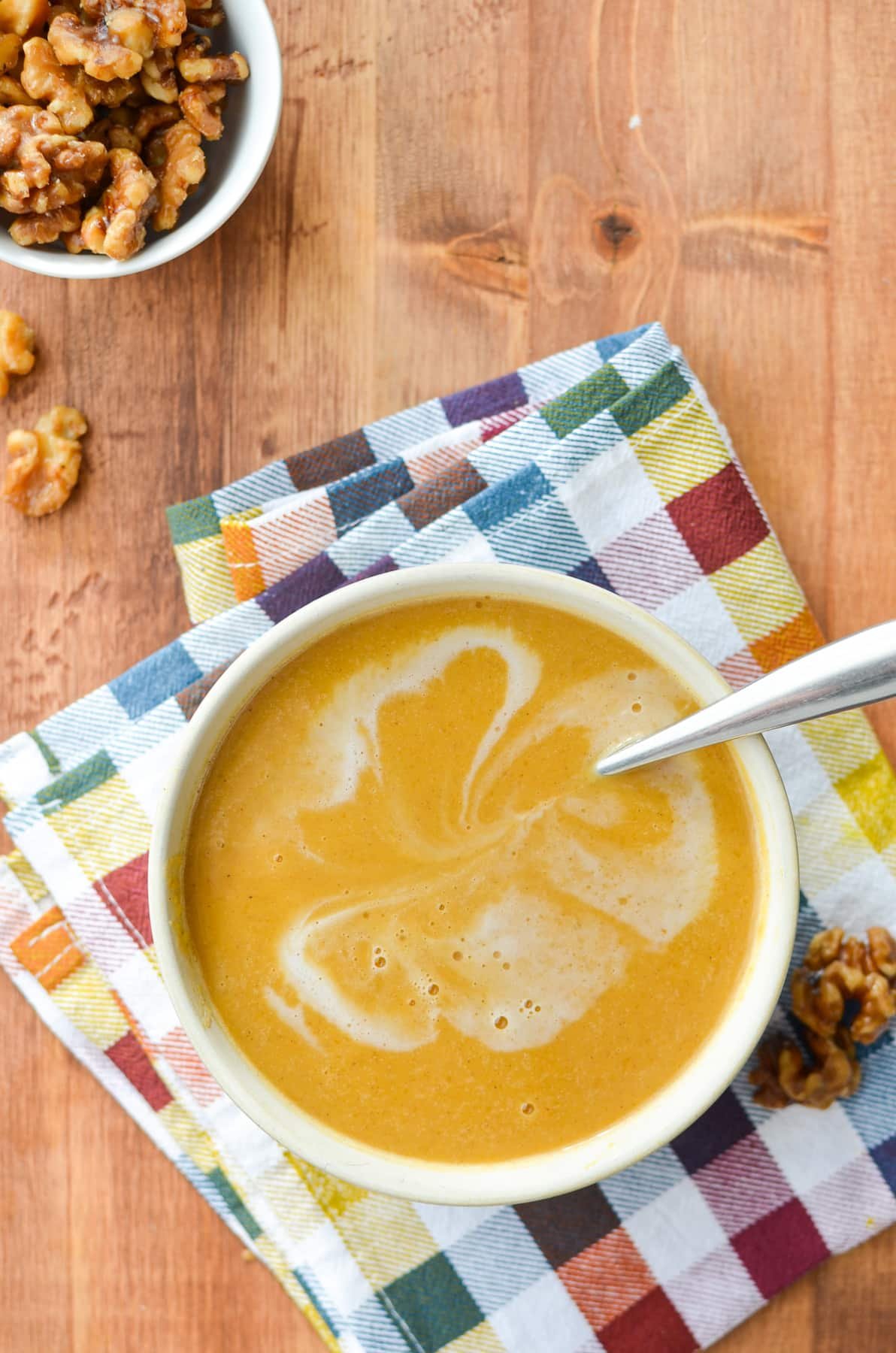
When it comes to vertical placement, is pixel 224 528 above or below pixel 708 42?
below

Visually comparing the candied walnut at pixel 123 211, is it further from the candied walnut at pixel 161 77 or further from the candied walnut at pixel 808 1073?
the candied walnut at pixel 808 1073

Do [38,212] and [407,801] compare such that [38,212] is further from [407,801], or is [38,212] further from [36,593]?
[407,801]

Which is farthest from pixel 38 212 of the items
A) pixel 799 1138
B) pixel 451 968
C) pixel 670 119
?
pixel 799 1138

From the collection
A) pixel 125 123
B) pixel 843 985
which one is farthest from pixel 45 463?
pixel 843 985

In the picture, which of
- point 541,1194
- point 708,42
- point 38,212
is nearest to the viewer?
point 541,1194

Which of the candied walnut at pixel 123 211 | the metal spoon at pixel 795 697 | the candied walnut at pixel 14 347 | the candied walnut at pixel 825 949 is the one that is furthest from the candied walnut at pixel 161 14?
the candied walnut at pixel 825 949

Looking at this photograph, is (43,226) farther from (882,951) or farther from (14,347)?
(882,951)
